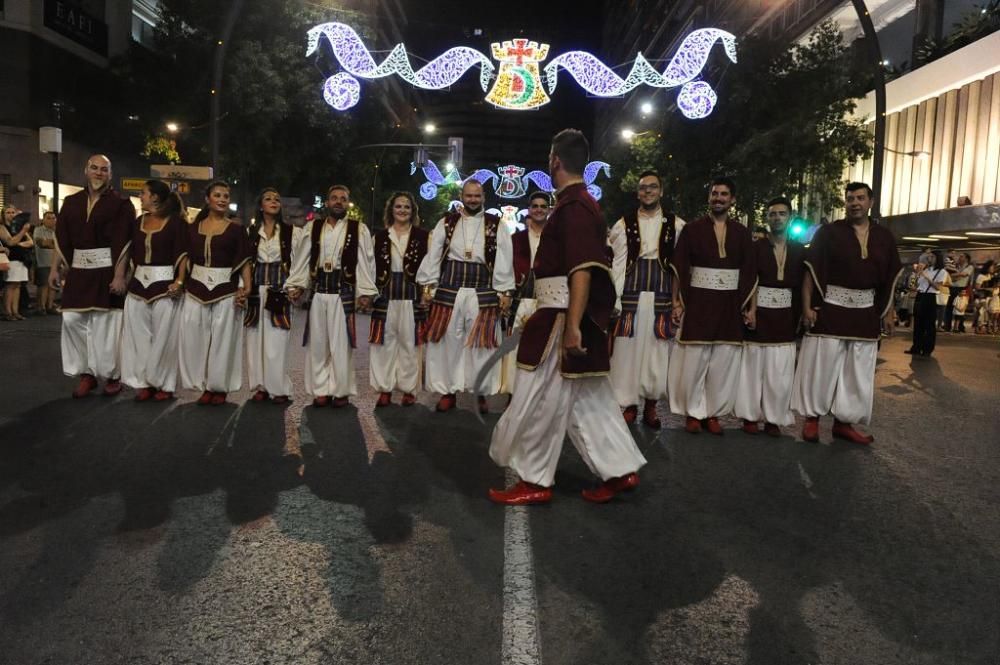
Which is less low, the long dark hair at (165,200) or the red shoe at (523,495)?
the long dark hair at (165,200)

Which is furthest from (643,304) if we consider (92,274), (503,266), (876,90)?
(876,90)

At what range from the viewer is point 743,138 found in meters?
23.1

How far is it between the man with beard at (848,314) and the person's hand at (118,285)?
603 centimetres

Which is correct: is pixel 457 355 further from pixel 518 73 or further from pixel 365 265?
pixel 518 73

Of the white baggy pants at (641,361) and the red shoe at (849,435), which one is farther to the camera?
the white baggy pants at (641,361)

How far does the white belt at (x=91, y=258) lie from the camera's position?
7.14 m

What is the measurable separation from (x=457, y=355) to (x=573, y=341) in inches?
127

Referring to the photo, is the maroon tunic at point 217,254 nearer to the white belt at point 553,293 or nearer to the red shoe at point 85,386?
the red shoe at point 85,386

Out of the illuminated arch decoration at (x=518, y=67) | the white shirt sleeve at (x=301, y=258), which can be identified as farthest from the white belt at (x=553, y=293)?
the illuminated arch decoration at (x=518, y=67)

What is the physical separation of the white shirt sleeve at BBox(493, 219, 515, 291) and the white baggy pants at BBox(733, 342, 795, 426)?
2195 mm

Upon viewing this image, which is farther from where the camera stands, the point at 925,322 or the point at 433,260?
the point at 925,322

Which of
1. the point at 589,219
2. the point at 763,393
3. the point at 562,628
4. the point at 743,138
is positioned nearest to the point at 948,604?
the point at 562,628

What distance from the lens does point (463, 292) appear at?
7312mm

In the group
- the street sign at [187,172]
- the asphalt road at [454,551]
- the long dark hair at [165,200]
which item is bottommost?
the asphalt road at [454,551]
